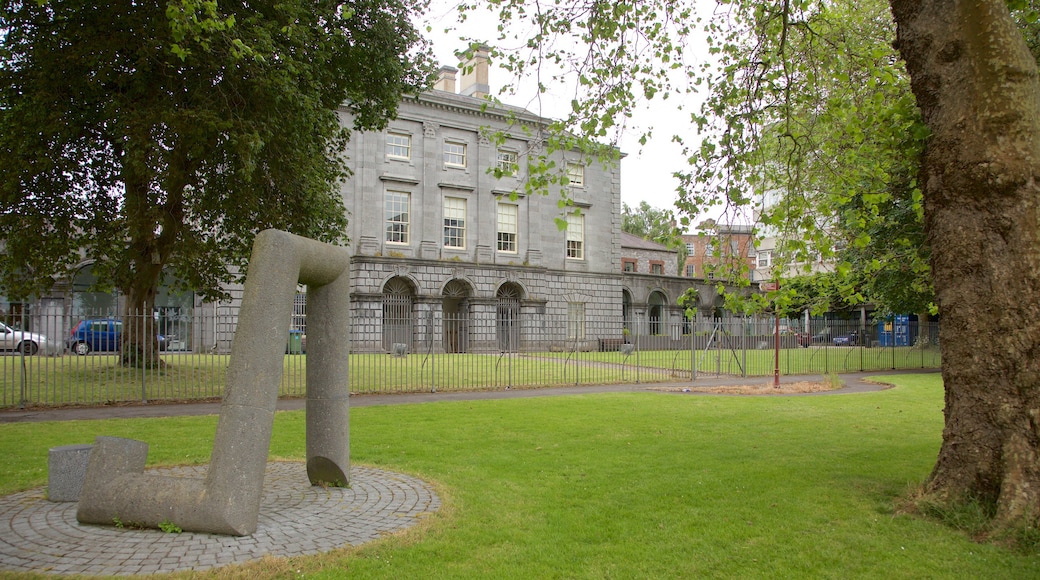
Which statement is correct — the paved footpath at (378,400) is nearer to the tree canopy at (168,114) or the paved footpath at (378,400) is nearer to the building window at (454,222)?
the tree canopy at (168,114)

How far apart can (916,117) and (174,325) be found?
1681 centimetres

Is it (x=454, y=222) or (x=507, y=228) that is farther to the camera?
Answer: (x=507, y=228)

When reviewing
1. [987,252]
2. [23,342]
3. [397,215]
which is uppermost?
[397,215]

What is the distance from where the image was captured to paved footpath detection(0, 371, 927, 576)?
16.3ft

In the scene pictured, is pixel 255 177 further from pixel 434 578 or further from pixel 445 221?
pixel 445 221

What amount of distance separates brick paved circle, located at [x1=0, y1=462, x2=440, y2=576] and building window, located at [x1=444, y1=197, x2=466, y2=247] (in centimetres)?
3436

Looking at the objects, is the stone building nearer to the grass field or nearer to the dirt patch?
the grass field

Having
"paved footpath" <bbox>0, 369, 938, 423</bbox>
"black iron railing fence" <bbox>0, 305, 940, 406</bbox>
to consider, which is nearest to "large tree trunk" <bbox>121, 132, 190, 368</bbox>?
"black iron railing fence" <bbox>0, 305, 940, 406</bbox>

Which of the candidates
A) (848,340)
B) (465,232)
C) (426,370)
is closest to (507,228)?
(465,232)

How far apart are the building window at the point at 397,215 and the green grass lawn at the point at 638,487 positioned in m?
26.4

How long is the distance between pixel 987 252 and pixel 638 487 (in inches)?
158

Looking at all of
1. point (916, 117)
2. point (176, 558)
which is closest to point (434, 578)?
point (176, 558)

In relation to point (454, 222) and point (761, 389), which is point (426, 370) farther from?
point (454, 222)

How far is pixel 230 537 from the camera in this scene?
5.52 metres
